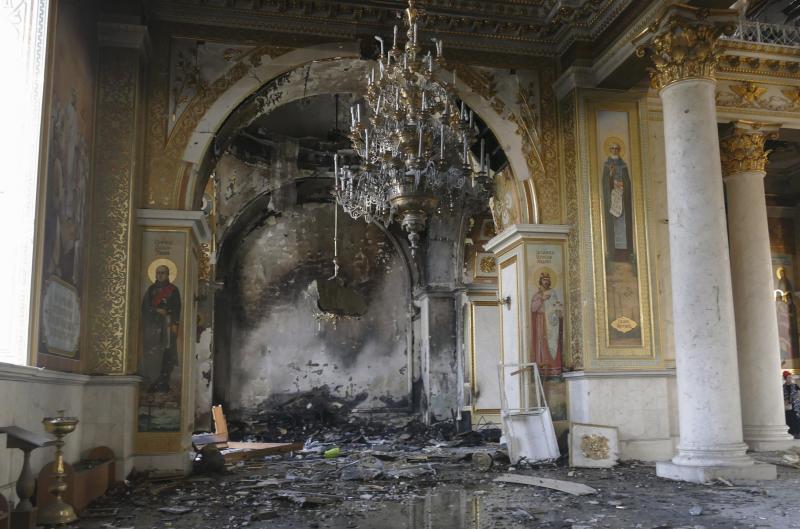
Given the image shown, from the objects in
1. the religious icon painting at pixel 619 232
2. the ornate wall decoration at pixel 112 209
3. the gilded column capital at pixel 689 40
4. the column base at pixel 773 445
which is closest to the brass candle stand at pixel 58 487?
the ornate wall decoration at pixel 112 209

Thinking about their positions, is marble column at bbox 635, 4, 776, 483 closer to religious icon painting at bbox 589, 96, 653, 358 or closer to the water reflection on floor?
religious icon painting at bbox 589, 96, 653, 358

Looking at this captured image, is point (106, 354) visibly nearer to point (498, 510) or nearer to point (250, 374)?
point (498, 510)

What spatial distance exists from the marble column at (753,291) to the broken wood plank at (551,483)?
370cm

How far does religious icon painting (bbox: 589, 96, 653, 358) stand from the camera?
30.3 feet

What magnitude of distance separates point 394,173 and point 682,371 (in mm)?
3515

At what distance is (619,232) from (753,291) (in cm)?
217

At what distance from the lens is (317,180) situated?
14.8 m

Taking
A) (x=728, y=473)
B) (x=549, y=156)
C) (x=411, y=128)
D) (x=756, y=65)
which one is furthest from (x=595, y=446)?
(x=756, y=65)

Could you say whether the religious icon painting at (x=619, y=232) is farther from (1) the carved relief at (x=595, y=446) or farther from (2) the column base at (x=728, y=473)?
(2) the column base at (x=728, y=473)

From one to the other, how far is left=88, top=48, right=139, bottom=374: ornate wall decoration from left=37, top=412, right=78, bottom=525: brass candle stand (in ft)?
8.31

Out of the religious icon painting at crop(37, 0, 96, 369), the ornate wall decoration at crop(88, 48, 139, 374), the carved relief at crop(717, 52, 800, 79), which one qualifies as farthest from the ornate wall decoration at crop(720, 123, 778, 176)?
the religious icon painting at crop(37, 0, 96, 369)

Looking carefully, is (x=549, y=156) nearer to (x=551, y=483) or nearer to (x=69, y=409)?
(x=551, y=483)

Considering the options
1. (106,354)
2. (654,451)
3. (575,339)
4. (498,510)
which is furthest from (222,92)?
(654,451)

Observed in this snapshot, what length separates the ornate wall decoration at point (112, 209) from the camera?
26.5ft
